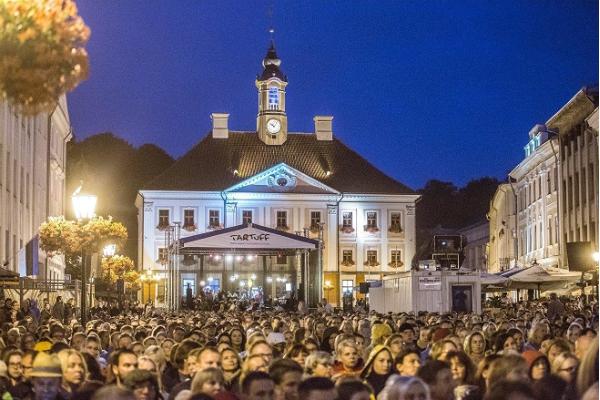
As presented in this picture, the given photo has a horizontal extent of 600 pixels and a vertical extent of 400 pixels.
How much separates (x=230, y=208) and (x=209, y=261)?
14.8 ft

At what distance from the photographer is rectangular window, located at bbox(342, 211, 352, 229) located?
8656cm

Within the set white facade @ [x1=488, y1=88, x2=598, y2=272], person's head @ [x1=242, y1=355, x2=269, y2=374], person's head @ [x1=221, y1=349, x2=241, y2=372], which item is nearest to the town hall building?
white facade @ [x1=488, y1=88, x2=598, y2=272]

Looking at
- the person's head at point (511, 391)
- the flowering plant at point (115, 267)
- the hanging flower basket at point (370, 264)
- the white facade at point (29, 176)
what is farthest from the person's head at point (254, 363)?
the hanging flower basket at point (370, 264)

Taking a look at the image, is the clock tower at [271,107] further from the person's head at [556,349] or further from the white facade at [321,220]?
the person's head at [556,349]

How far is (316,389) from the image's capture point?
8.11m

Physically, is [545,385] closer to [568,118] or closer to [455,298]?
[455,298]

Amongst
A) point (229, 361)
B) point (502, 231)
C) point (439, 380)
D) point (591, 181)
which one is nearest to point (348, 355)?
point (229, 361)

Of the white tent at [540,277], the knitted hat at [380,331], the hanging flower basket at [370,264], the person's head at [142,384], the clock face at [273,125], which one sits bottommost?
the person's head at [142,384]

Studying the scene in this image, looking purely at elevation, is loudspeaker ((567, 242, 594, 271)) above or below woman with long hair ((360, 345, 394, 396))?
above

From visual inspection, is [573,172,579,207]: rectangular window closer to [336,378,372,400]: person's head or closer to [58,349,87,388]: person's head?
[58,349,87,388]: person's head

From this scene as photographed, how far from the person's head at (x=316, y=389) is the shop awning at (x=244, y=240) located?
38.9 metres

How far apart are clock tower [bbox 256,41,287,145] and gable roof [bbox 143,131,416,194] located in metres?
0.67

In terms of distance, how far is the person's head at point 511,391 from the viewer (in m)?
7.12

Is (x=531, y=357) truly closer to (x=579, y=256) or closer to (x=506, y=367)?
(x=506, y=367)
